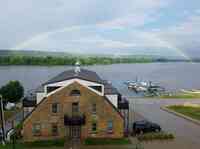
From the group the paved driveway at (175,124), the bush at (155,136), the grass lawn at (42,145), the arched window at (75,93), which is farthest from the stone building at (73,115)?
the paved driveway at (175,124)

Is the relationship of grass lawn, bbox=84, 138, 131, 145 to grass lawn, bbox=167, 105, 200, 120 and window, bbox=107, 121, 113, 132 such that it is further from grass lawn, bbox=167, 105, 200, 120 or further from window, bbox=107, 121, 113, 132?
grass lawn, bbox=167, 105, 200, 120

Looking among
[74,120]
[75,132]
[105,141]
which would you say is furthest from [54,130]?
[105,141]

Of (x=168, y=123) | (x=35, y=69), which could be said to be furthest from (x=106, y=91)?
(x=35, y=69)

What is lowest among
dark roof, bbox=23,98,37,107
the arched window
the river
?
the river

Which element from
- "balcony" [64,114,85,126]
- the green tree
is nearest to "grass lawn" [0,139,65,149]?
"balcony" [64,114,85,126]

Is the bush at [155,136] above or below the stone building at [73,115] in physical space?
below

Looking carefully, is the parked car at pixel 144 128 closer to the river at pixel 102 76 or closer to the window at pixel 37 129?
the window at pixel 37 129

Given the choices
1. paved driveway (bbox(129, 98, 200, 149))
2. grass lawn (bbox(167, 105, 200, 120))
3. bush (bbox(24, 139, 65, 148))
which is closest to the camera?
bush (bbox(24, 139, 65, 148))
